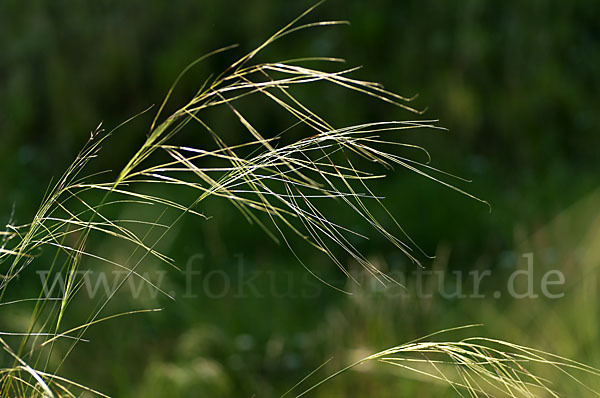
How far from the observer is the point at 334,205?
328 cm

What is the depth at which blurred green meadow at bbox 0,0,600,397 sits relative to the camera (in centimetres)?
232

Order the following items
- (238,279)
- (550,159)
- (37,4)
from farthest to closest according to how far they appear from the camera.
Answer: (37,4) < (550,159) < (238,279)

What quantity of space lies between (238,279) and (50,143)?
5.17 feet

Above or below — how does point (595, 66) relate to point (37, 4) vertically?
above

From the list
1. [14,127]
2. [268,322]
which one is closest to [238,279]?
[268,322]

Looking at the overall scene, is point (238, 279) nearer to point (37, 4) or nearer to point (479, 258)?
point (479, 258)

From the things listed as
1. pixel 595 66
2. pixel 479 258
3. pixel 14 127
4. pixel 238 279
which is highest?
pixel 595 66

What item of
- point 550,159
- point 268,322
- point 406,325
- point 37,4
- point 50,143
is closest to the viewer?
point 406,325

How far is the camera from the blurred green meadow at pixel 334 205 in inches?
91.4

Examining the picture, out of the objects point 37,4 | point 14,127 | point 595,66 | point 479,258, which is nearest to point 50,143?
point 14,127

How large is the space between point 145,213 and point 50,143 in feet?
4.88

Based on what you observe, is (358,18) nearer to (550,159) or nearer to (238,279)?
(550,159)

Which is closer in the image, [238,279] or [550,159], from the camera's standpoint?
[238,279]

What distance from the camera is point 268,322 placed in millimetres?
2678
